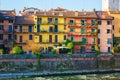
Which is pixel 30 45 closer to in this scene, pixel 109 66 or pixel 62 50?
pixel 62 50

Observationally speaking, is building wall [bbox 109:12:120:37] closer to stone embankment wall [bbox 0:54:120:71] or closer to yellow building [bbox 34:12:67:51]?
yellow building [bbox 34:12:67:51]

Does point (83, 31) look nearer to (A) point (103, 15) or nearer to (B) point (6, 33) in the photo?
(A) point (103, 15)

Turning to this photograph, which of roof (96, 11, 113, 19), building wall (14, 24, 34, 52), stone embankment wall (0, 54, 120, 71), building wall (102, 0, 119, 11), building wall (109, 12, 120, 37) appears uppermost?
building wall (102, 0, 119, 11)

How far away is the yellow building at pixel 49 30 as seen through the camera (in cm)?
6606

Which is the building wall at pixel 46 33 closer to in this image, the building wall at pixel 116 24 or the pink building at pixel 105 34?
the pink building at pixel 105 34

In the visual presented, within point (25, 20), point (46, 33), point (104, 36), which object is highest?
point (25, 20)

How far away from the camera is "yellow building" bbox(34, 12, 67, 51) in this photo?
217 ft

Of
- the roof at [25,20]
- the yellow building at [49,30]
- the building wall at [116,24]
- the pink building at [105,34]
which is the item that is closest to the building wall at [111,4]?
the building wall at [116,24]

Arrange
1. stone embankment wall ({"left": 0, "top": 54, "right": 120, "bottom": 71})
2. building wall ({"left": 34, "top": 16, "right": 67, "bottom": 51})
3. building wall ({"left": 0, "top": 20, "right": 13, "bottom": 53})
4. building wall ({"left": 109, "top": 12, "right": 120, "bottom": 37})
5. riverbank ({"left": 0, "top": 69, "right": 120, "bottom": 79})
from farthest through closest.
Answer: building wall ({"left": 109, "top": 12, "right": 120, "bottom": 37}) → building wall ({"left": 34, "top": 16, "right": 67, "bottom": 51}) → building wall ({"left": 0, "top": 20, "right": 13, "bottom": 53}) → stone embankment wall ({"left": 0, "top": 54, "right": 120, "bottom": 71}) → riverbank ({"left": 0, "top": 69, "right": 120, "bottom": 79})

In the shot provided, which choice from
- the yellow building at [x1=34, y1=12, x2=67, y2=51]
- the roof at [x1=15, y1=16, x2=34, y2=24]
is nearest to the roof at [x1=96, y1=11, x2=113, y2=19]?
the yellow building at [x1=34, y1=12, x2=67, y2=51]

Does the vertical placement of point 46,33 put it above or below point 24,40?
above

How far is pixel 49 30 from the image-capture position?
219 ft

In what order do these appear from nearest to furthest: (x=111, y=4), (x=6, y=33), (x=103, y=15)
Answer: (x=6, y=33)
(x=103, y=15)
(x=111, y=4)

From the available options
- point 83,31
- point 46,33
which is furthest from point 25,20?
point 83,31
